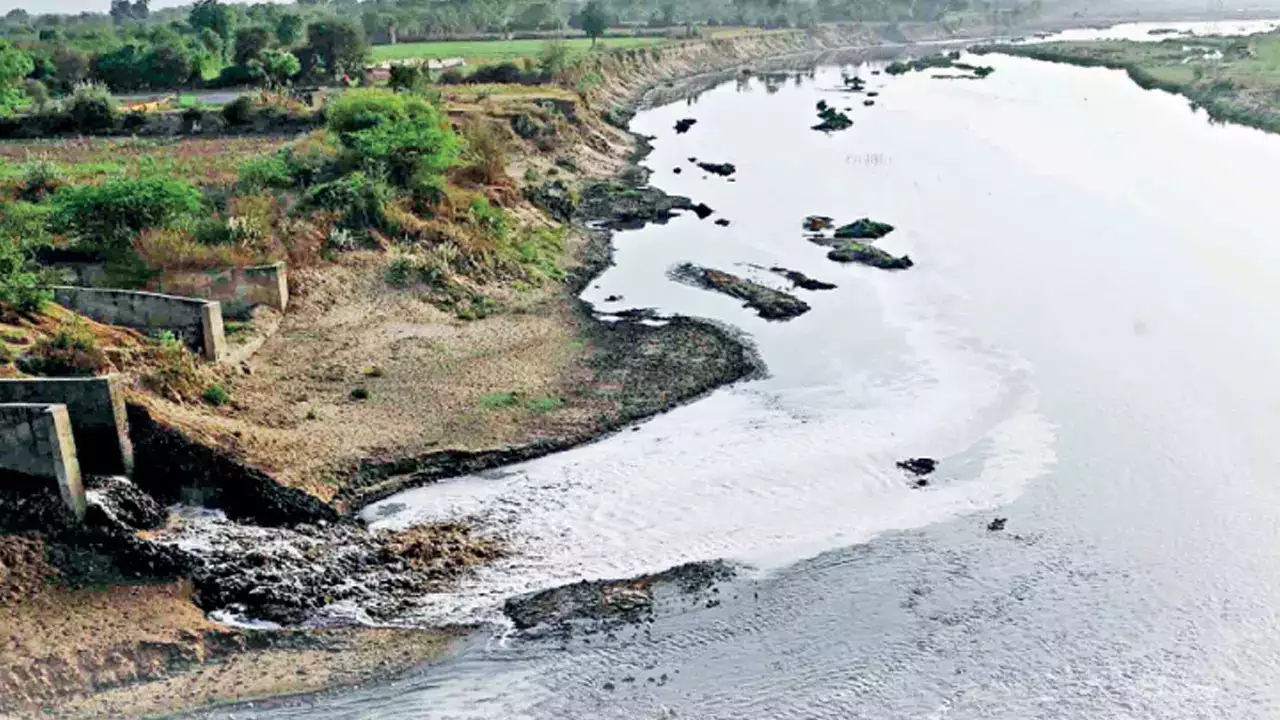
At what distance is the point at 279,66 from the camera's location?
67.1 meters

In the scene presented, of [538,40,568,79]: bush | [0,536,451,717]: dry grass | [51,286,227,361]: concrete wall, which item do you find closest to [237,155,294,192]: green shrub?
[51,286,227,361]: concrete wall

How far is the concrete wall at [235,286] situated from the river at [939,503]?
10.7 metres

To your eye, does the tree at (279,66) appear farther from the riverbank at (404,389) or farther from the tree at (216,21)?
the riverbank at (404,389)

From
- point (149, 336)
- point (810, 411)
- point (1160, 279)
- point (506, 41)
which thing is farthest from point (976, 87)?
point (149, 336)

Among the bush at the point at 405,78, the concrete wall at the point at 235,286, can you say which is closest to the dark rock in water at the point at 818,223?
the bush at the point at 405,78

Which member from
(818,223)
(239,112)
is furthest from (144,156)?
(818,223)

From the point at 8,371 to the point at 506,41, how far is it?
4584 inches

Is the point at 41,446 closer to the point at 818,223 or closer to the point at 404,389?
the point at 404,389

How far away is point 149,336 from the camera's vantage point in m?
26.5

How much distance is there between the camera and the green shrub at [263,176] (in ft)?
125

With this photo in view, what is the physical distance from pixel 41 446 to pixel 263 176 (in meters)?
21.1

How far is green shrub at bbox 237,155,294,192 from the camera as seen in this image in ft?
125

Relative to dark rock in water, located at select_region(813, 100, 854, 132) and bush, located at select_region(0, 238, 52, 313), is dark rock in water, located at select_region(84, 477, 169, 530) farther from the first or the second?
dark rock in water, located at select_region(813, 100, 854, 132)

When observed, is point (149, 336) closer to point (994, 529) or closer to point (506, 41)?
point (994, 529)
